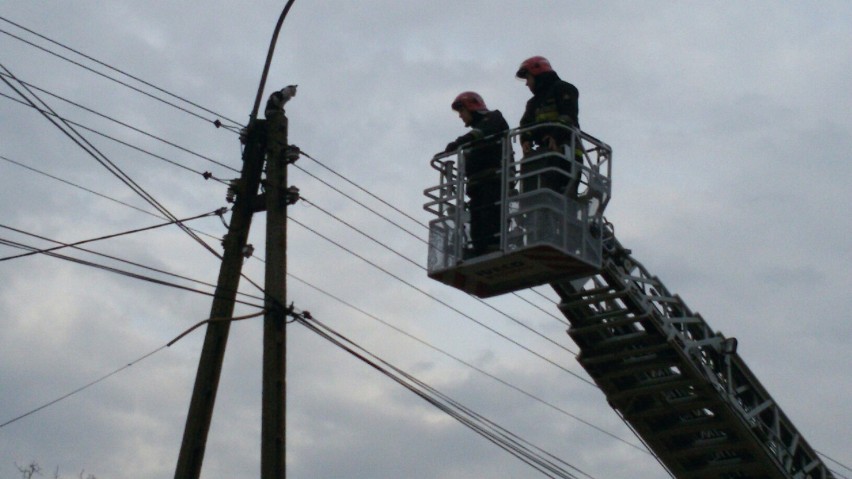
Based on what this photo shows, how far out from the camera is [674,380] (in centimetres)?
1747

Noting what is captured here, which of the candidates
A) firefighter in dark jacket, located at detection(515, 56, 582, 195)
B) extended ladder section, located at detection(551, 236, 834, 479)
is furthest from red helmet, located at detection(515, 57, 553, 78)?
extended ladder section, located at detection(551, 236, 834, 479)

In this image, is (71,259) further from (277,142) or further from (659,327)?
(659,327)

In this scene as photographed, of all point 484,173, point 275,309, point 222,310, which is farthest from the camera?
point 484,173

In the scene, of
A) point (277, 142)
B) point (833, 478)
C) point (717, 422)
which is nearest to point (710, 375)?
point (717, 422)

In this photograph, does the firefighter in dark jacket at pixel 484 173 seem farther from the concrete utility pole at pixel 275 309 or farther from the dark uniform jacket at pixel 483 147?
the concrete utility pole at pixel 275 309

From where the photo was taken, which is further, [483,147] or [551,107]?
[551,107]

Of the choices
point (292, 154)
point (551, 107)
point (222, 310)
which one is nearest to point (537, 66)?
point (551, 107)

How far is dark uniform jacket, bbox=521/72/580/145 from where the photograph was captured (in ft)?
50.6

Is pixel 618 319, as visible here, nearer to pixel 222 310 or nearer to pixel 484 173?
pixel 484 173

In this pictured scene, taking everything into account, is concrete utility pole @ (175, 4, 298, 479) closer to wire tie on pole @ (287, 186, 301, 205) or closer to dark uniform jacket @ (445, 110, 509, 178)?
wire tie on pole @ (287, 186, 301, 205)

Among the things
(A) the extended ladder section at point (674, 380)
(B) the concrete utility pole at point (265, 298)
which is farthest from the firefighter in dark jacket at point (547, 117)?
(B) the concrete utility pole at point (265, 298)

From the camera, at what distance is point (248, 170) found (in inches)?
605

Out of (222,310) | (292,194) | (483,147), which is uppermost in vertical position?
(483,147)

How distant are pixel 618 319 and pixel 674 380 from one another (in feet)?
3.67
